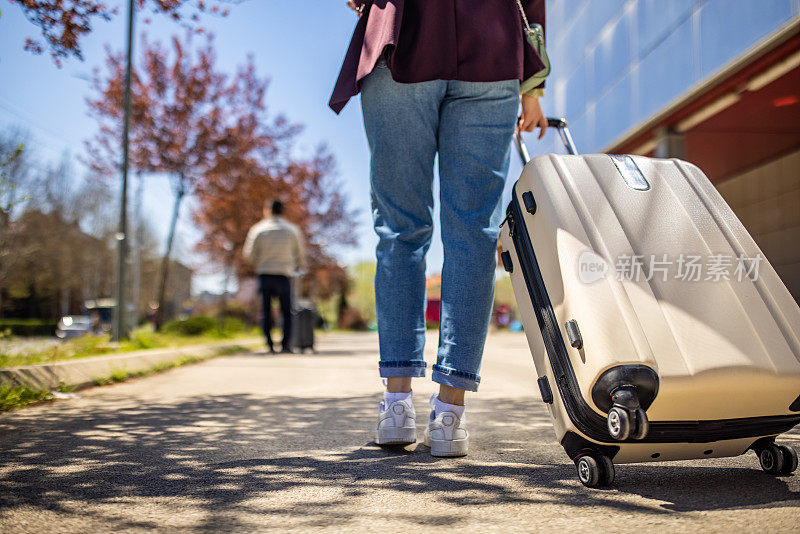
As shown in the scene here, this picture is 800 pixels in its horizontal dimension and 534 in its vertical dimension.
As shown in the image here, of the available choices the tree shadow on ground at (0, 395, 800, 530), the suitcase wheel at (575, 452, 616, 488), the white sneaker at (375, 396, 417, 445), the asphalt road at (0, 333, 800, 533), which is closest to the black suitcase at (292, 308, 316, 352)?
the asphalt road at (0, 333, 800, 533)

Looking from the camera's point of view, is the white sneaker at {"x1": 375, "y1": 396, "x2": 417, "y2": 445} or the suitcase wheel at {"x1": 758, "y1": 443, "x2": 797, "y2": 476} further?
the white sneaker at {"x1": 375, "y1": 396, "x2": 417, "y2": 445}

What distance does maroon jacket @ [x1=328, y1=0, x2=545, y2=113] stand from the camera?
2045mm

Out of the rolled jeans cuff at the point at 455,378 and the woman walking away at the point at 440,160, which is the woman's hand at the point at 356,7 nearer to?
the woman walking away at the point at 440,160

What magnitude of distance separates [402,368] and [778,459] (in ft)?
3.57

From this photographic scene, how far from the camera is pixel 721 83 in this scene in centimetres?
852

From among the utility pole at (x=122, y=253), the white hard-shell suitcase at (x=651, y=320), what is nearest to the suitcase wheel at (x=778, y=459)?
the white hard-shell suitcase at (x=651, y=320)

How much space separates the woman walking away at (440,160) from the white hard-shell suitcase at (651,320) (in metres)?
0.31

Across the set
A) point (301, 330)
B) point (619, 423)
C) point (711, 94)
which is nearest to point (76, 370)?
point (619, 423)

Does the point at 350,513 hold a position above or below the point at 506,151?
below

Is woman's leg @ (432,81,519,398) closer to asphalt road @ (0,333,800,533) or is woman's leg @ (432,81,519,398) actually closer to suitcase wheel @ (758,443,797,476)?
asphalt road @ (0,333,800,533)

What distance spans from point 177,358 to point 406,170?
4.72m

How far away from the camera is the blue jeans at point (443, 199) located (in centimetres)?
207

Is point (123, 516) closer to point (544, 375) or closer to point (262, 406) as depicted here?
point (544, 375)

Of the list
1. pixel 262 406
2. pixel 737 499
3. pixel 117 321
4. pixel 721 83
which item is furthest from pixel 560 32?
pixel 737 499
